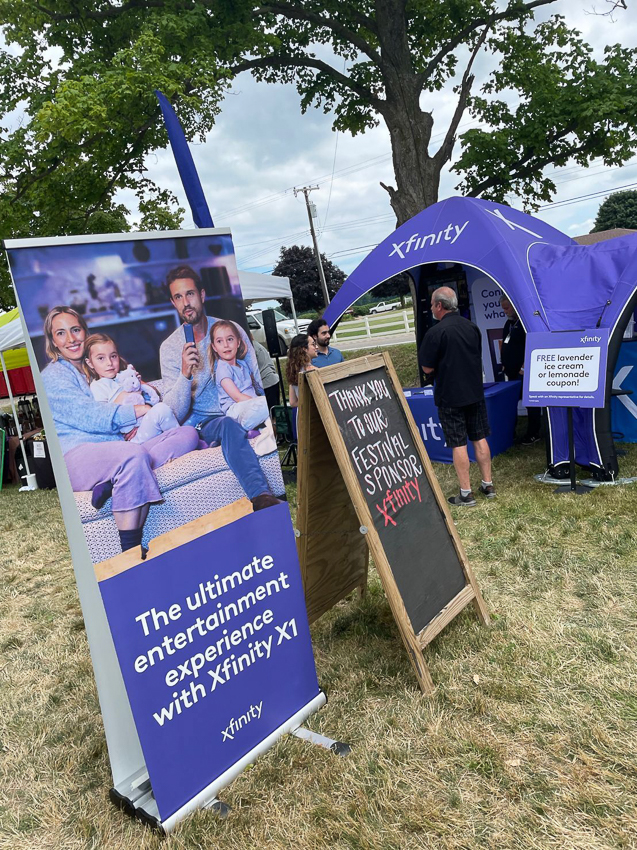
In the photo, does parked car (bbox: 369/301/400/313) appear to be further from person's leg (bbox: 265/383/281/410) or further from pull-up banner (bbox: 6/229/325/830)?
pull-up banner (bbox: 6/229/325/830)

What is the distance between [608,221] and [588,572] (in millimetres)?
52564

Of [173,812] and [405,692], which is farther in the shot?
[405,692]

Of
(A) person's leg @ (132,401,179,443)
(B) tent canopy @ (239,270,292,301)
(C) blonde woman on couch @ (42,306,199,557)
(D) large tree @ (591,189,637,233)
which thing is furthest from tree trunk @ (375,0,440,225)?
(D) large tree @ (591,189,637,233)

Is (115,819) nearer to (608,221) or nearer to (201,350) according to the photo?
(201,350)

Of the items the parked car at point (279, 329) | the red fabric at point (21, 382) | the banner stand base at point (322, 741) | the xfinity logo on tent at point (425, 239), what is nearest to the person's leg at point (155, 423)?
the banner stand base at point (322, 741)

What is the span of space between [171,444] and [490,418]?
4891mm

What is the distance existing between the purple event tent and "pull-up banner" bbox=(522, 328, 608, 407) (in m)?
0.21

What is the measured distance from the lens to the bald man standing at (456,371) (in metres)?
4.78

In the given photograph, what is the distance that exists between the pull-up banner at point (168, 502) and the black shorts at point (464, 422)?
8.65ft

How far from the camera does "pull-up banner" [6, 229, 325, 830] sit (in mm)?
1996

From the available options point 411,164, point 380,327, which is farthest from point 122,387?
point 380,327

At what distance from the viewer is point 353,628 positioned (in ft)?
11.3

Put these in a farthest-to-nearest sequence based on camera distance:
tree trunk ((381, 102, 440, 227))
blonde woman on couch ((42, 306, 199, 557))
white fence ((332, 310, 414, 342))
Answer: white fence ((332, 310, 414, 342)) < tree trunk ((381, 102, 440, 227)) < blonde woman on couch ((42, 306, 199, 557))

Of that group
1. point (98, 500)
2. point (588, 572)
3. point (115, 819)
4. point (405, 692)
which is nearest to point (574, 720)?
point (405, 692)
